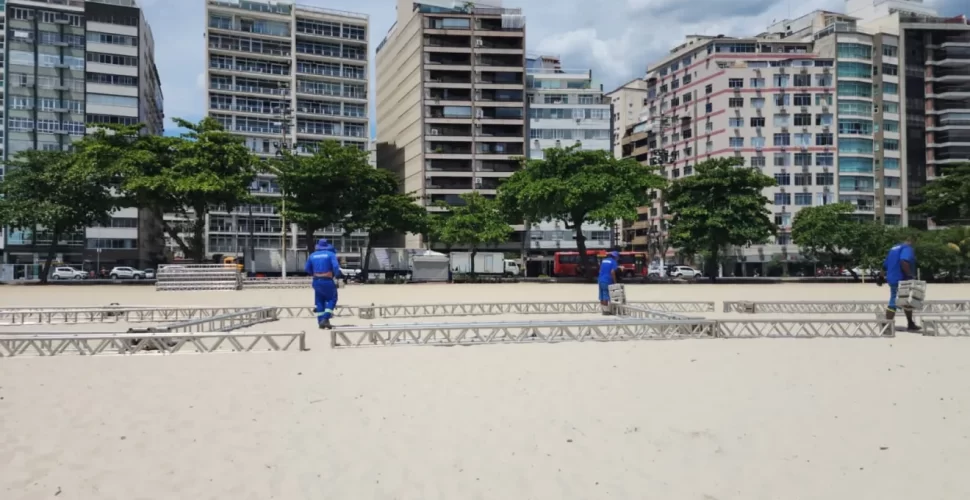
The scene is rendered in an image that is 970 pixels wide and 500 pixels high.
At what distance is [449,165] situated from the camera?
82938 millimetres

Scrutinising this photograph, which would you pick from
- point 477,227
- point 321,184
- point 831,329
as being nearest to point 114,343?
point 831,329

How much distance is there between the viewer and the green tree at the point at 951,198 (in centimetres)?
6319

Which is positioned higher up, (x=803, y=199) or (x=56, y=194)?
(x=803, y=199)

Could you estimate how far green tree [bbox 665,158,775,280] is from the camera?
50.9 metres

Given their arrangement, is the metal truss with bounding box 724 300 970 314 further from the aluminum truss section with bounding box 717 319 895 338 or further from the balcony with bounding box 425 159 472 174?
the balcony with bounding box 425 159 472 174

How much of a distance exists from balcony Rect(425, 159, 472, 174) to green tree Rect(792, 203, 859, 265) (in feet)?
126

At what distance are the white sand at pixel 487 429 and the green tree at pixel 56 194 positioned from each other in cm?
3972

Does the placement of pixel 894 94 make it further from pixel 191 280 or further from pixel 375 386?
pixel 375 386

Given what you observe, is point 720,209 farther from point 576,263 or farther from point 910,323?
point 910,323

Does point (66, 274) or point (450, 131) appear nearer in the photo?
point (66, 274)

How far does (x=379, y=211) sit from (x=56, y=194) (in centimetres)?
2183

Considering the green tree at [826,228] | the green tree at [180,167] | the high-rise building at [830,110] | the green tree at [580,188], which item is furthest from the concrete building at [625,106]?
the green tree at [180,167]

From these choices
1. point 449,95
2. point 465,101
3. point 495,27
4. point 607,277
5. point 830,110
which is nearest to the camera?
point 607,277

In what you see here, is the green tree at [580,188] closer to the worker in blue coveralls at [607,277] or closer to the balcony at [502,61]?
the worker in blue coveralls at [607,277]
